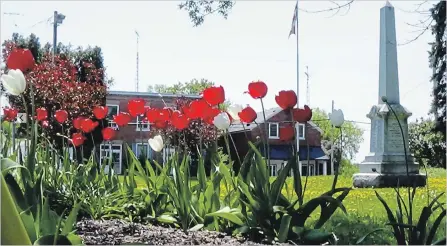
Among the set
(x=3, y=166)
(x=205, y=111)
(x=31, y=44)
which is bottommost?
(x=3, y=166)

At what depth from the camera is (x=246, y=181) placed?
1.86 meters

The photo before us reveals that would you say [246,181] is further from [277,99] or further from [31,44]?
[31,44]

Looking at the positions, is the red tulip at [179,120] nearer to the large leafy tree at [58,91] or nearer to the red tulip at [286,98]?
the red tulip at [286,98]

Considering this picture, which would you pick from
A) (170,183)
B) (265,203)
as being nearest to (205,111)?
(170,183)

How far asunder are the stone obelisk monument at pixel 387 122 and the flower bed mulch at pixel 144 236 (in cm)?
563

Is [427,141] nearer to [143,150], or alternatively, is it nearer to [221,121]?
[143,150]

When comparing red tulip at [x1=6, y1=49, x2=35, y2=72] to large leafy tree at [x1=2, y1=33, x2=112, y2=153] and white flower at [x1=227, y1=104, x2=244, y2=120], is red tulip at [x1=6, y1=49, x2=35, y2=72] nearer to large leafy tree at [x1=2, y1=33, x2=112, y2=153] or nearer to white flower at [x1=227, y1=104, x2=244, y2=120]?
white flower at [x1=227, y1=104, x2=244, y2=120]

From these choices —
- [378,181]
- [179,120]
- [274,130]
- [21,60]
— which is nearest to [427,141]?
[378,181]

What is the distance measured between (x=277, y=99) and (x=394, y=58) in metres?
6.27

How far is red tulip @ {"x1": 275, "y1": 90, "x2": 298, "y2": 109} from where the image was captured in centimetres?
171

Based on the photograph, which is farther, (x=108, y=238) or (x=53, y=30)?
(x=53, y=30)

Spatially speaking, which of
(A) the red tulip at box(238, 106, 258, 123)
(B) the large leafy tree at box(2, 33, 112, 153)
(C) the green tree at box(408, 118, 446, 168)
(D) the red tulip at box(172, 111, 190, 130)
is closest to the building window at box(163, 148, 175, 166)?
(D) the red tulip at box(172, 111, 190, 130)

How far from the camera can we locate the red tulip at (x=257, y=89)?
1.77m

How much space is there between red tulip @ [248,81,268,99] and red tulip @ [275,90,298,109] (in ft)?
0.24
